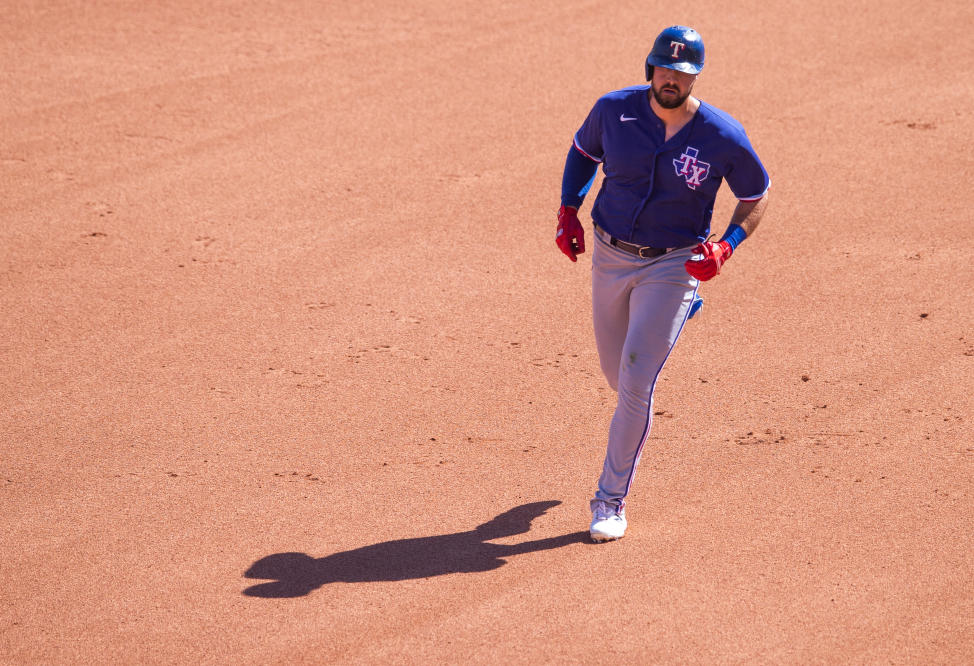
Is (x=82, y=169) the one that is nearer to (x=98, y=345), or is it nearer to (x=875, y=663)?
(x=98, y=345)

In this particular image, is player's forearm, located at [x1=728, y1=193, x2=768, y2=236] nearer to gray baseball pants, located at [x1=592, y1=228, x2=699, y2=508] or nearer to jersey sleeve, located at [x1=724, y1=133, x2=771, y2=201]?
jersey sleeve, located at [x1=724, y1=133, x2=771, y2=201]

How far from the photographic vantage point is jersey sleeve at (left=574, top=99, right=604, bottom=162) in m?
5.18

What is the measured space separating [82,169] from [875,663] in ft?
24.2

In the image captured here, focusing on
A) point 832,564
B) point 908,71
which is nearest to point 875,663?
point 832,564

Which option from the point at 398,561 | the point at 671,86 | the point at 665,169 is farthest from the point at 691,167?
the point at 398,561

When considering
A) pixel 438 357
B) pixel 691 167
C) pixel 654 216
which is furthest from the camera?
pixel 438 357

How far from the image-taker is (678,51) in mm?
4773

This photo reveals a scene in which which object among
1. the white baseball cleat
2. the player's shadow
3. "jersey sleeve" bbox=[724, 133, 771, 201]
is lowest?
the player's shadow

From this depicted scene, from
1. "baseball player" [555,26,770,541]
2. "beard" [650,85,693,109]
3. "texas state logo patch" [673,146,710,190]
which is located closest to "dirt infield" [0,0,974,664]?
"baseball player" [555,26,770,541]

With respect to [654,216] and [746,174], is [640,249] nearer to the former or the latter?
[654,216]

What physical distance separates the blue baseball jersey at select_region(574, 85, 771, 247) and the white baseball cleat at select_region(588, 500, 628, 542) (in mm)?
1261

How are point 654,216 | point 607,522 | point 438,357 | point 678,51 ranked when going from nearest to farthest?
point 678,51 → point 654,216 → point 607,522 → point 438,357

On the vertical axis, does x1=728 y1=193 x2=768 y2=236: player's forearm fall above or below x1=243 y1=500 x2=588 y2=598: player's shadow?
above

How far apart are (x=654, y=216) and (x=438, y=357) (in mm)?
2291
